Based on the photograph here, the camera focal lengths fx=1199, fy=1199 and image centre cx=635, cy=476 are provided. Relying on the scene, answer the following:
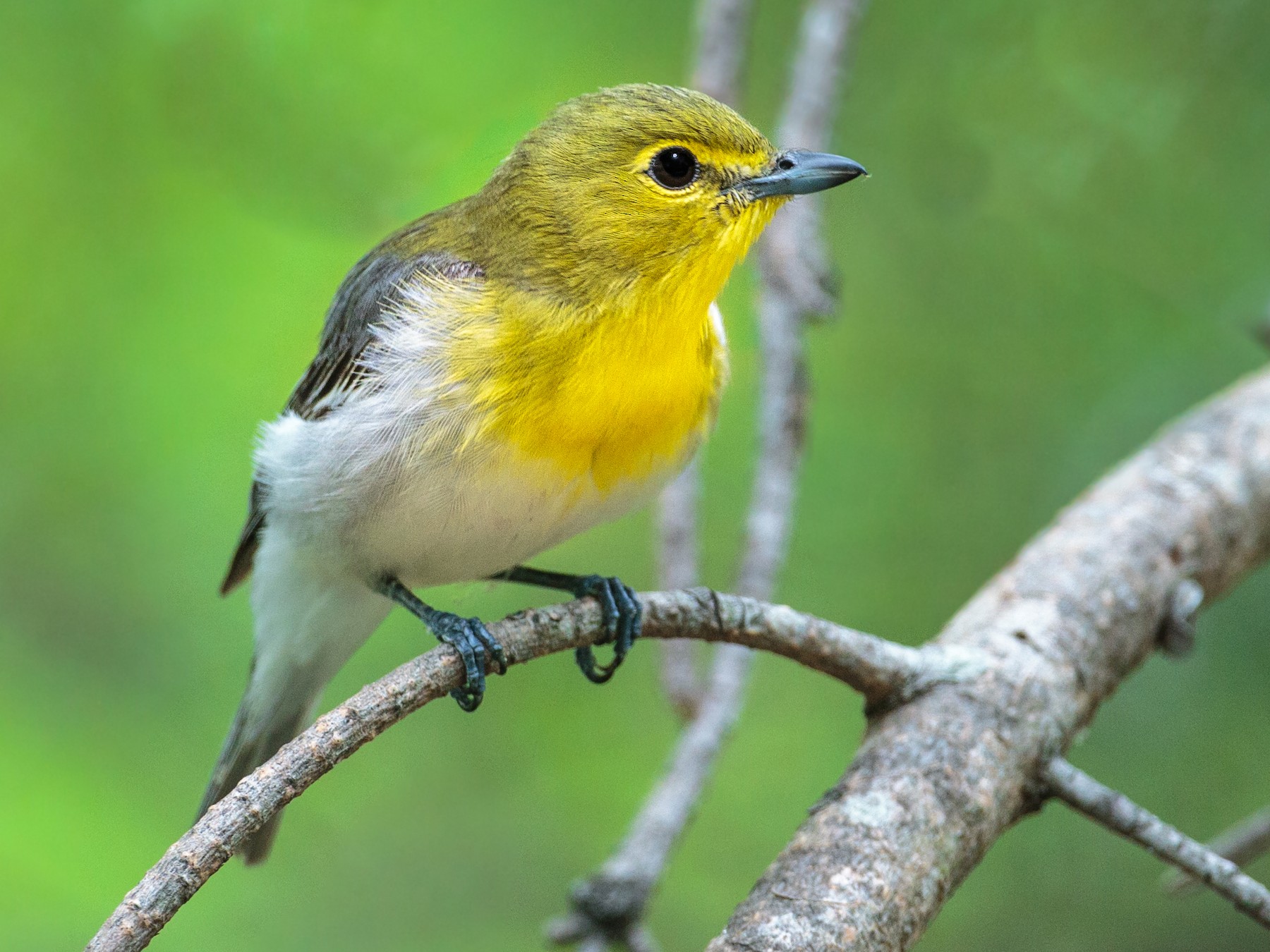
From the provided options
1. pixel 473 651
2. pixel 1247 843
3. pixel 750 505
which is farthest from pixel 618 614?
pixel 1247 843

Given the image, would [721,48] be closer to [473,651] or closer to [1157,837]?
[473,651]

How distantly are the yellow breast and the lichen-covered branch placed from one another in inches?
36.8

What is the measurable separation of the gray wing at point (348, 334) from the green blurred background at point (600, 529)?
99 cm

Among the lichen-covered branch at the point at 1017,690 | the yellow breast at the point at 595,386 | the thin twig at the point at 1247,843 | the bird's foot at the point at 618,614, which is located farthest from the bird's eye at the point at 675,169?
the thin twig at the point at 1247,843

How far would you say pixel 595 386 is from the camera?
3068 mm

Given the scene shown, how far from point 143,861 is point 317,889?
123cm

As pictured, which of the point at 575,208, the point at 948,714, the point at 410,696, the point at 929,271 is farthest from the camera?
the point at 929,271

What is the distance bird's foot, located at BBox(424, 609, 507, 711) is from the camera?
266 cm

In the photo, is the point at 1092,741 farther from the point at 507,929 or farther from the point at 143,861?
the point at 143,861

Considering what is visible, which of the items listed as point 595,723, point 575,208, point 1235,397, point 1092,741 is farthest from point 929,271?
point 575,208

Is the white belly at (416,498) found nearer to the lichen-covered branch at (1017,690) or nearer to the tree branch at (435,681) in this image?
the tree branch at (435,681)

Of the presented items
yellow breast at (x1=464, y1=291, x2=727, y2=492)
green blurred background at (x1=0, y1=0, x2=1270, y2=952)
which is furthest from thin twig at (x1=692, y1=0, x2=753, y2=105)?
yellow breast at (x1=464, y1=291, x2=727, y2=492)

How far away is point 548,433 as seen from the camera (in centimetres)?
303

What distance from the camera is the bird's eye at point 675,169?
10.8 ft
